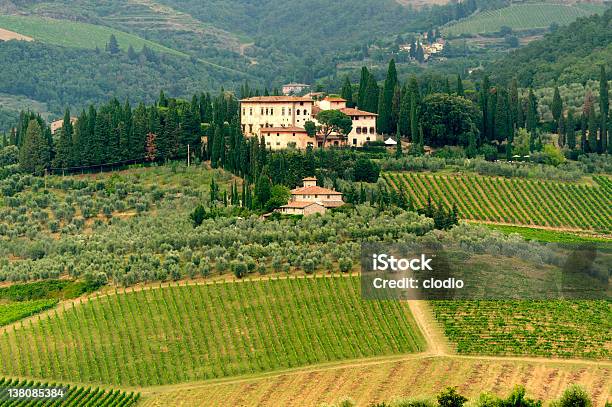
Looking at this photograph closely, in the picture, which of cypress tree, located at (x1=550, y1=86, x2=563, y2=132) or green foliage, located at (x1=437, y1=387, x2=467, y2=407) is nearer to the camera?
green foliage, located at (x1=437, y1=387, x2=467, y2=407)

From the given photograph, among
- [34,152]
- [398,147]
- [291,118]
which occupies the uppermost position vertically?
[291,118]

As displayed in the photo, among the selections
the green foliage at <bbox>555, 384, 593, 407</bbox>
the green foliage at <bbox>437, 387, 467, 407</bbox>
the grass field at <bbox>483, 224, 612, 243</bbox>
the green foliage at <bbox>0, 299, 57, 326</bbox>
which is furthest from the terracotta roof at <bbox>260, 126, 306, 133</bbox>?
the green foliage at <bbox>555, 384, 593, 407</bbox>

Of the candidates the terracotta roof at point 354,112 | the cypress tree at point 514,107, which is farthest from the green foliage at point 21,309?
the cypress tree at point 514,107

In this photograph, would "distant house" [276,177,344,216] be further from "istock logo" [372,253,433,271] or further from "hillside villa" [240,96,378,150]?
"hillside villa" [240,96,378,150]

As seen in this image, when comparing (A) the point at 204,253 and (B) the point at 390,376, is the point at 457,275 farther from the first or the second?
(A) the point at 204,253

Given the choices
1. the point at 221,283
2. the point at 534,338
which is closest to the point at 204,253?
the point at 221,283

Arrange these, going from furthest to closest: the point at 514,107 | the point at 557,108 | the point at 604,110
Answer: the point at 557,108 < the point at 514,107 < the point at 604,110

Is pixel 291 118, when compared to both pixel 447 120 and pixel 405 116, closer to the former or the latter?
pixel 405 116
